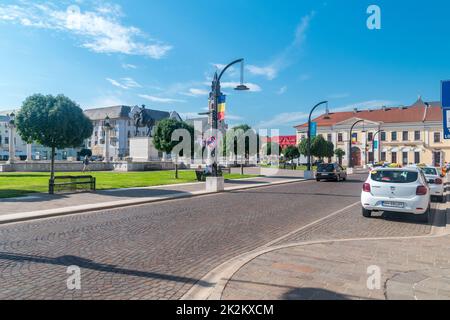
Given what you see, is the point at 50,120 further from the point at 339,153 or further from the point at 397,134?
the point at 397,134

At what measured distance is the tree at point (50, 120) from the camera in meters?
17.5

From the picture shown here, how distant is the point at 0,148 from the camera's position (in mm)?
95562

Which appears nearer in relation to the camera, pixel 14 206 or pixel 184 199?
pixel 14 206

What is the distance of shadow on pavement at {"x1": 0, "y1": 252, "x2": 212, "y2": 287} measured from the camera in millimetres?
5039

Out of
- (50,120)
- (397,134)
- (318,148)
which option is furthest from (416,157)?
(50,120)

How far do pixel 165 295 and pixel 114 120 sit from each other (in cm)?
10776

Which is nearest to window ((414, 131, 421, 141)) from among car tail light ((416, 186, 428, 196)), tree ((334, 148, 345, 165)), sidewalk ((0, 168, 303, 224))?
tree ((334, 148, 345, 165))

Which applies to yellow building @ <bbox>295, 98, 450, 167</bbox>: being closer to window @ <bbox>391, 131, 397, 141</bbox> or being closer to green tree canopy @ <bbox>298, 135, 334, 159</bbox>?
window @ <bbox>391, 131, 397, 141</bbox>

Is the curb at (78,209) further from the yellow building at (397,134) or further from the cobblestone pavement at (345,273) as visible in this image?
the yellow building at (397,134)

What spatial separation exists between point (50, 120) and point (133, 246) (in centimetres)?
1339

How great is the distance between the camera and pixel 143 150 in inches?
1855

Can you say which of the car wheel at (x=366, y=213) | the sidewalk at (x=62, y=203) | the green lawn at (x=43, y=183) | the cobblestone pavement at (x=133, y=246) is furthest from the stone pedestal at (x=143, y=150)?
the car wheel at (x=366, y=213)
